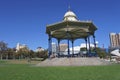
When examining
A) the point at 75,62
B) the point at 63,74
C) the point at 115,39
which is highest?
the point at 115,39

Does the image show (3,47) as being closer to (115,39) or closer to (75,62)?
(115,39)

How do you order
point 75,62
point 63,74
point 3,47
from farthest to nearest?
point 3,47 → point 75,62 → point 63,74

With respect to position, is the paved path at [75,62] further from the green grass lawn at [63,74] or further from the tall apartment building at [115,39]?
the tall apartment building at [115,39]

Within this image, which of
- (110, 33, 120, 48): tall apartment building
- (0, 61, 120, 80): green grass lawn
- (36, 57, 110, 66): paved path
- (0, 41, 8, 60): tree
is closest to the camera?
(0, 61, 120, 80): green grass lawn

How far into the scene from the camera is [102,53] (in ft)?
353

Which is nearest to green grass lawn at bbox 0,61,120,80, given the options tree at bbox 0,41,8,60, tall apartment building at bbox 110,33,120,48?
tree at bbox 0,41,8,60

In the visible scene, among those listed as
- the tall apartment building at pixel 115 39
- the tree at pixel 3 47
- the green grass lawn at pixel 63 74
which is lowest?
the green grass lawn at pixel 63 74

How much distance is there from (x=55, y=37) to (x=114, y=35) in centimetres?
11808

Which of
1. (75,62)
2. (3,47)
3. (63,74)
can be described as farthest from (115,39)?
(63,74)

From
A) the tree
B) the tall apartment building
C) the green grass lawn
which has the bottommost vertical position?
the green grass lawn

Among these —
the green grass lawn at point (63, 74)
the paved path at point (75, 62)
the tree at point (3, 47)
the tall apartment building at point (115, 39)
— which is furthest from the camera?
the tall apartment building at point (115, 39)

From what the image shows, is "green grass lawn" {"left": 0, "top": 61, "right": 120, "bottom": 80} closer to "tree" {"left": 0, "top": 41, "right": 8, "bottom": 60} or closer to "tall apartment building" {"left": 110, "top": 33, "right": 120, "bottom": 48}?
"tree" {"left": 0, "top": 41, "right": 8, "bottom": 60}

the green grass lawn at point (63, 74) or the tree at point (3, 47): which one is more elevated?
the tree at point (3, 47)

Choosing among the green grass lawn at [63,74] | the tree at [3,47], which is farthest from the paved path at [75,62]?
the tree at [3,47]
